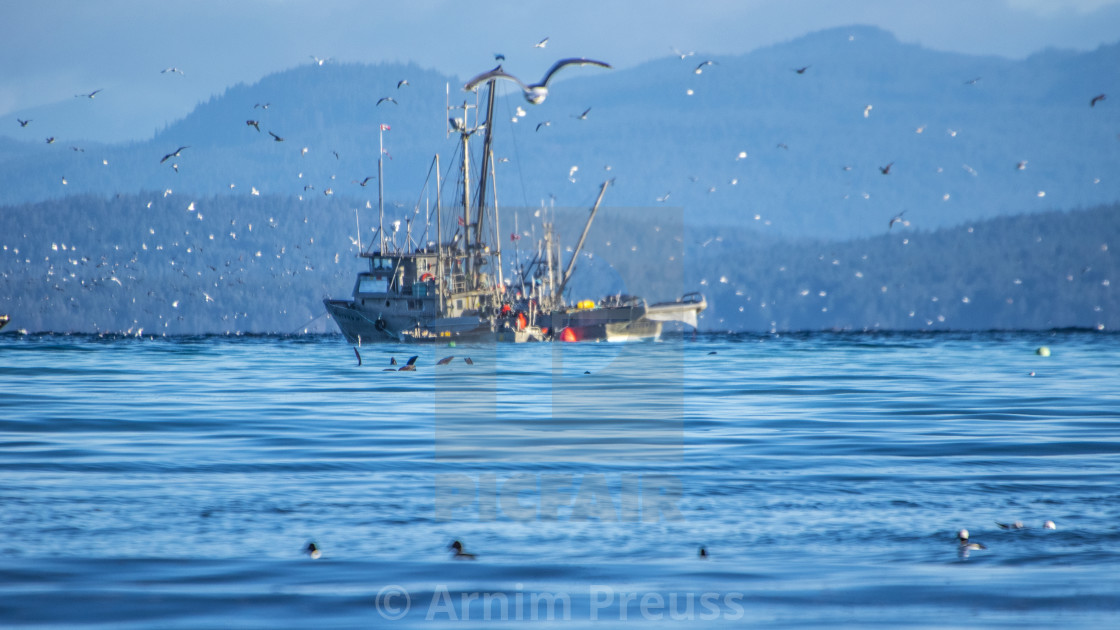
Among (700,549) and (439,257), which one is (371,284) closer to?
(439,257)

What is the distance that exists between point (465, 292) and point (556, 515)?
91767 mm

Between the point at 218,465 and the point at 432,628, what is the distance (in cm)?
1226

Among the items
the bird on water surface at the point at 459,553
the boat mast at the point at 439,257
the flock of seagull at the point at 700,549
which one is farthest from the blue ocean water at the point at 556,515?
the boat mast at the point at 439,257

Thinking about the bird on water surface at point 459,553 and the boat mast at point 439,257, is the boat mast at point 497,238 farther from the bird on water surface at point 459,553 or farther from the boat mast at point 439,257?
the bird on water surface at point 459,553

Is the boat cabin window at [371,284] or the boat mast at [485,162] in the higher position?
the boat mast at [485,162]

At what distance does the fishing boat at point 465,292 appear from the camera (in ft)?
345

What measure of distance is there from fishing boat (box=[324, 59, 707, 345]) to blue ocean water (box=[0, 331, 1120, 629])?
64.8 metres

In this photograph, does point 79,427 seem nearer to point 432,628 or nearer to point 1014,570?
point 432,628

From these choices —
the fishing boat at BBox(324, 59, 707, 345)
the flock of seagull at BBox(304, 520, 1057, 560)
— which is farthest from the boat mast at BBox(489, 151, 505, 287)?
the flock of seagull at BBox(304, 520, 1057, 560)

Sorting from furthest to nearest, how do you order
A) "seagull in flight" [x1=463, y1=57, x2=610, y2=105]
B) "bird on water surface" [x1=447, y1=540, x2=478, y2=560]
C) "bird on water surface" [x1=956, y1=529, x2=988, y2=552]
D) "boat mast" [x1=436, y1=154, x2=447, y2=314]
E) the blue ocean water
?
"boat mast" [x1=436, y1=154, x2=447, y2=314], "seagull in flight" [x1=463, y1=57, x2=610, y2=105], "bird on water surface" [x1=956, y1=529, x2=988, y2=552], "bird on water surface" [x1=447, y1=540, x2=478, y2=560], the blue ocean water

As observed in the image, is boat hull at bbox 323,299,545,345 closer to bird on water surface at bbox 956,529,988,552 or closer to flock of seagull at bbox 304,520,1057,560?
flock of seagull at bbox 304,520,1057,560

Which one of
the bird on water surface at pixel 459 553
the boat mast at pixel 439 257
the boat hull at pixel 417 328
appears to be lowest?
the bird on water surface at pixel 459 553

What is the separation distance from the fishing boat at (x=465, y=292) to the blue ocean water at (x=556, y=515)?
213ft

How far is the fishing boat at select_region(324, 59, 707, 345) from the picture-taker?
105 meters
